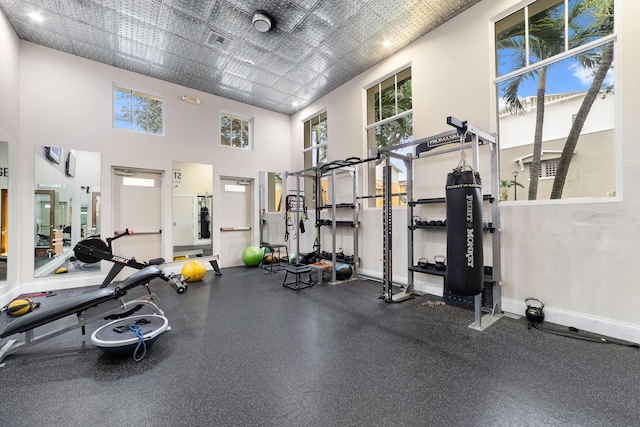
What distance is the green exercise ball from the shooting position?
654 cm

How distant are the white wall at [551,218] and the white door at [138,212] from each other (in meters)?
5.04

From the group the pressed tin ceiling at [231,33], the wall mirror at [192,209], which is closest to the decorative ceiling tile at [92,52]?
the pressed tin ceiling at [231,33]

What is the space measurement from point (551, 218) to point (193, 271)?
5640 millimetres

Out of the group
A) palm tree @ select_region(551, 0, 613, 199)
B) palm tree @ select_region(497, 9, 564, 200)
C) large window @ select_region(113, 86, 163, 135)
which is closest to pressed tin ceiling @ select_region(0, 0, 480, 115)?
large window @ select_region(113, 86, 163, 135)

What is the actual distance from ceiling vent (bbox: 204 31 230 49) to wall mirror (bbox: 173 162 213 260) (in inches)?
102

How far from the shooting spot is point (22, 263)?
172 inches

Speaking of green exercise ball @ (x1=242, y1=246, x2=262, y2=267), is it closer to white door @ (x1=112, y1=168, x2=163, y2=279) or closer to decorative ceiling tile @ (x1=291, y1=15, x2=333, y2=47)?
white door @ (x1=112, y1=168, x2=163, y2=279)

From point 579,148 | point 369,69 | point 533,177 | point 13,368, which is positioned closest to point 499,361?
point 533,177

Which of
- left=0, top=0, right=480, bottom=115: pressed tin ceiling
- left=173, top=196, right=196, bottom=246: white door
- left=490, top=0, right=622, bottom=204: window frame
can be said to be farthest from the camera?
left=173, top=196, right=196, bottom=246: white door

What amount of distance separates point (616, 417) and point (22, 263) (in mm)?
7267

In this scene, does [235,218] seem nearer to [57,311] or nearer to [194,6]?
[194,6]

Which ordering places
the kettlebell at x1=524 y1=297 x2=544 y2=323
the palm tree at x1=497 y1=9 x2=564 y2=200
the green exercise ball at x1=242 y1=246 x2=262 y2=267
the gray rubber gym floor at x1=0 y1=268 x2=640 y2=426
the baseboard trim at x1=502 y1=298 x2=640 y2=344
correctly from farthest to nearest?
the green exercise ball at x1=242 y1=246 x2=262 y2=267
the palm tree at x1=497 y1=9 x2=564 y2=200
the kettlebell at x1=524 y1=297 x2=544 y2=323
the baseboard trim at x1=502 y1=298 x2=640 y2=344
the gray rubber gym floor at x1=0 y1=268 x2=640 y2=426

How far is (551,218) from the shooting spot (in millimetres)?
3055

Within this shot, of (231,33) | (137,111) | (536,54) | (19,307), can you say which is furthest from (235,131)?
(536,54)
